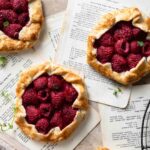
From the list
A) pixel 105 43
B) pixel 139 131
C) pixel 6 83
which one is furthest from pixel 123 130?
pixel 6 83

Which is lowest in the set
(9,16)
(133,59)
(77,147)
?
(77,147)

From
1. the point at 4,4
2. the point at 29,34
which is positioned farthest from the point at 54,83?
the point at 4,4

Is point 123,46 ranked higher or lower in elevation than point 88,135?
higher

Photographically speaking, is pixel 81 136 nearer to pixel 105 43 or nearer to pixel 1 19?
pixel 105 43

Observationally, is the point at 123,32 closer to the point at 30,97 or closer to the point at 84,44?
the point at 84,44

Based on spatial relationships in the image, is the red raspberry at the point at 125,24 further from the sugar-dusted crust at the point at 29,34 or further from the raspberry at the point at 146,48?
the sugar-dusted crust at the point at 29,34

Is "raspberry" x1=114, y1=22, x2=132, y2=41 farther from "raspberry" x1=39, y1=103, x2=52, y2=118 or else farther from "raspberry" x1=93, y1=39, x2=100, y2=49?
"raspberry" x1=39, y1=103, x2=52, y2=118

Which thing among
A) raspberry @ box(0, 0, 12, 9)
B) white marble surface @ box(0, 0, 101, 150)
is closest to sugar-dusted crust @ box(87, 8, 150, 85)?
white marble surface @ box(0, 0, 101, 150)
